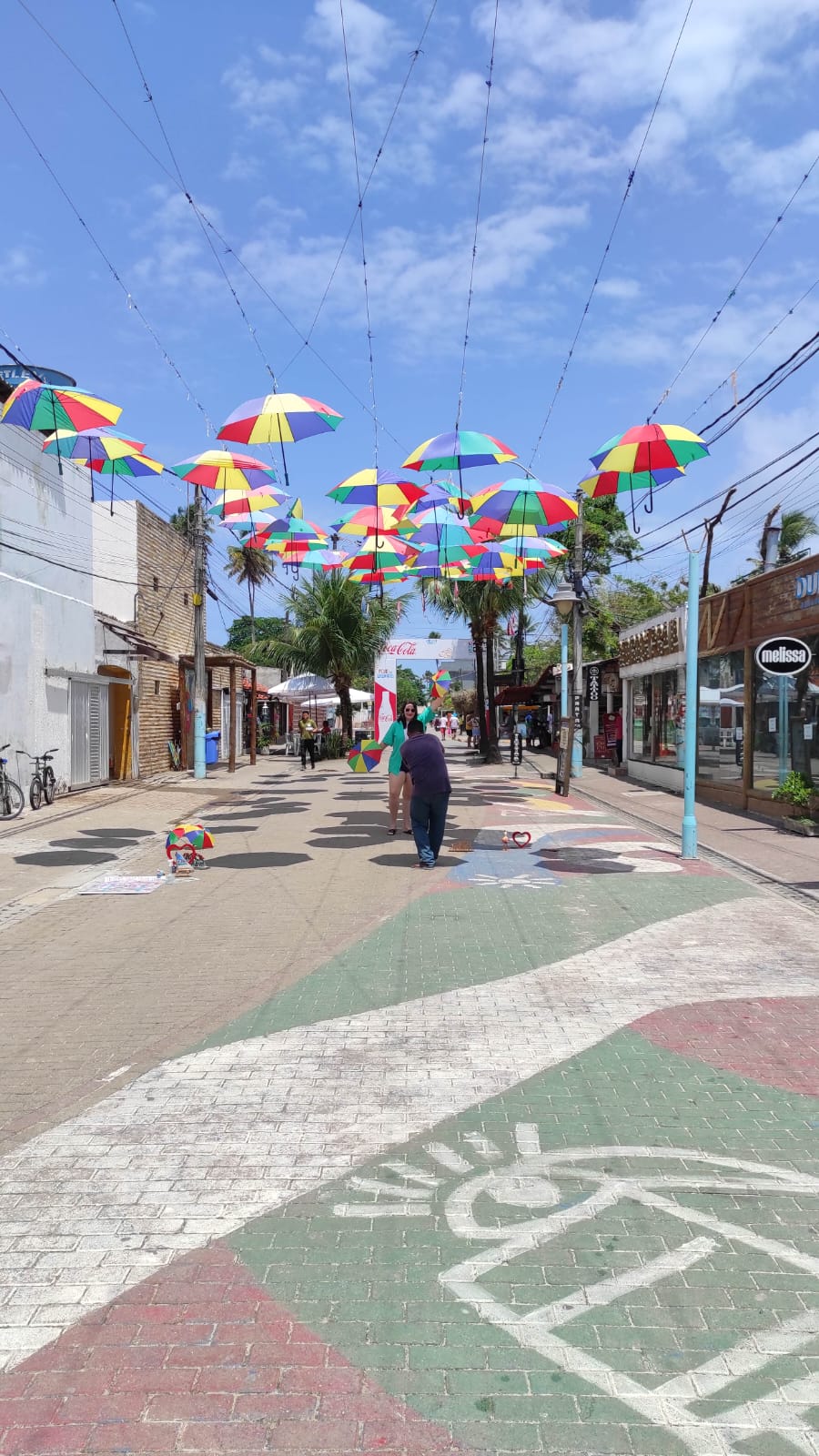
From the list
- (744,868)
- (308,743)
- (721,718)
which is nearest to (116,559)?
(308,743)

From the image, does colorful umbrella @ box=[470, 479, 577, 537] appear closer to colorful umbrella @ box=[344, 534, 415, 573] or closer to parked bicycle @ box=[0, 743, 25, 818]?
colorful umbrella @ box=[344, 534, 415, 573]

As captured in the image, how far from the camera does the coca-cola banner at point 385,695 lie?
31023 mm

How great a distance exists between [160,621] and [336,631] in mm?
9120

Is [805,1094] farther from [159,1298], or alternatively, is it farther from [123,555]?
[123,555]

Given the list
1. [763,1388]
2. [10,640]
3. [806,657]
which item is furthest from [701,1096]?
[10,640]

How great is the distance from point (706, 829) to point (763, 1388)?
14097 millimetres

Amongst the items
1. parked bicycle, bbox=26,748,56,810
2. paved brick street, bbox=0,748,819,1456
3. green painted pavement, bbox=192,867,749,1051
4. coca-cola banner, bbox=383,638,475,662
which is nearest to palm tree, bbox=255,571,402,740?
coca-cola banner, bbox=383,638,475,662

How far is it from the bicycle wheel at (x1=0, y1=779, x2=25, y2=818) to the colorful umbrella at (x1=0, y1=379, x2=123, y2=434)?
664 centimetres

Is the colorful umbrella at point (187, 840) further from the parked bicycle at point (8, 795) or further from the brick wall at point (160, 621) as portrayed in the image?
the brick wall at point (160, 621)

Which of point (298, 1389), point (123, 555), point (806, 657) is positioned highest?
point (123, 555)

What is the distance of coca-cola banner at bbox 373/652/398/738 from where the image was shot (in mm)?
31023

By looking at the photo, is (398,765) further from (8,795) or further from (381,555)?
(8,795)

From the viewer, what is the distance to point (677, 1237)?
11.8ft

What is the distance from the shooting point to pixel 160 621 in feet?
93.4
